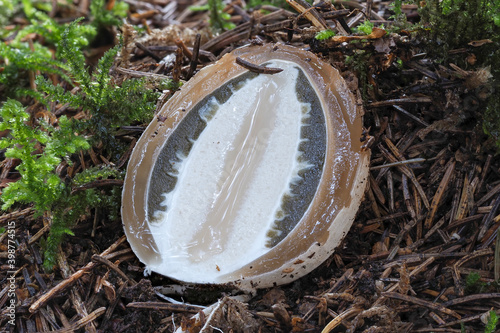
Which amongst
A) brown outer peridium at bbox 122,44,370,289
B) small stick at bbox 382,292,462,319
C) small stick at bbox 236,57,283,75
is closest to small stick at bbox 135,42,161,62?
brown outer peridium at bbox 122,44,370,289

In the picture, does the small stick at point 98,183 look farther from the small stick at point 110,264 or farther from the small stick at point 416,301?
the small stick at point 416,301

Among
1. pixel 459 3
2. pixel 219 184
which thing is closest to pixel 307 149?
pixel 219 184

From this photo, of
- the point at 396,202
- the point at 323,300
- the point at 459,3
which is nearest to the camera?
the point at 323,300

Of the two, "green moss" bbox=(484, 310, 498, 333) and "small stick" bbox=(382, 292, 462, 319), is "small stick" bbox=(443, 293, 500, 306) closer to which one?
"small stick" bbox=(382, 292, 462, 319)

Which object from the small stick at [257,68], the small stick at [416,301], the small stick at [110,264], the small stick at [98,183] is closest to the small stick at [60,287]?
the small stick at [110,264]

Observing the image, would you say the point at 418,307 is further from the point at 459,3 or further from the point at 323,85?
the point at 459,3

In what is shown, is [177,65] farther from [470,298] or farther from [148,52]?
[470,298]
